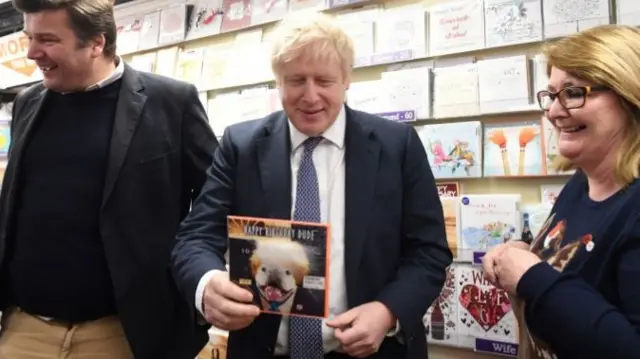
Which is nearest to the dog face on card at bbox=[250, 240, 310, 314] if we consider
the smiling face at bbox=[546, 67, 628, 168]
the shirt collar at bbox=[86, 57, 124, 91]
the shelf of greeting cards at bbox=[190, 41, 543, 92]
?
the smiling face at bbox=[546, 67, 628, 168]

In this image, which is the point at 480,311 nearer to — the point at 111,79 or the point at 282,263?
the point at 282,263

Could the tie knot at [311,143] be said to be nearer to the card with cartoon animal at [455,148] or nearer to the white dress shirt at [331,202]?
the white dress shirt at [331,202]

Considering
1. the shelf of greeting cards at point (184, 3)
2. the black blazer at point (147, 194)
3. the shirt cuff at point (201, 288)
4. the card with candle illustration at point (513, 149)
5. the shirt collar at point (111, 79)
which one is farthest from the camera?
the shelf of greeting cards at point (184, 3)

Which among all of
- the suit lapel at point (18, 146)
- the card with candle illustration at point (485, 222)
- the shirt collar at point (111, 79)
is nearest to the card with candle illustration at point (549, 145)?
the card with candle illustration at point (485, 222)

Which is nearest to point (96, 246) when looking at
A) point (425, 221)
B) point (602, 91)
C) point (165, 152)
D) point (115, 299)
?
point (115, 299)

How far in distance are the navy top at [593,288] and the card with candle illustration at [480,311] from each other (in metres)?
1.02

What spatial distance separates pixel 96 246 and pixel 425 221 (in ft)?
3.12

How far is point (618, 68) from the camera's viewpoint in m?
1.09

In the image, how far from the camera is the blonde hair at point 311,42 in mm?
1247

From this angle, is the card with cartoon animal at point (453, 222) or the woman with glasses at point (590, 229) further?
the card with cartoon animal at point (453, 222)

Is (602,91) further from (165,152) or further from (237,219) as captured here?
(165,152)

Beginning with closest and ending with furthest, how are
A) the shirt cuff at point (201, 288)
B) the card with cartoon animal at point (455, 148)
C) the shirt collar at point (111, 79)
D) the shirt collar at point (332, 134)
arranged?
the shirt cuff at point (201, 288) → the shirt collar at point (332, 134) → the shirt collar at point (111, 79) → the card with cartoon animal at point (455, 148)

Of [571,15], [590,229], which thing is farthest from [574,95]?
[571,15]

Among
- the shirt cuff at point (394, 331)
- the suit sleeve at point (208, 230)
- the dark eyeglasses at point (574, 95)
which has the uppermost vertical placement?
the dark eyeglasses at point (574, 95)
